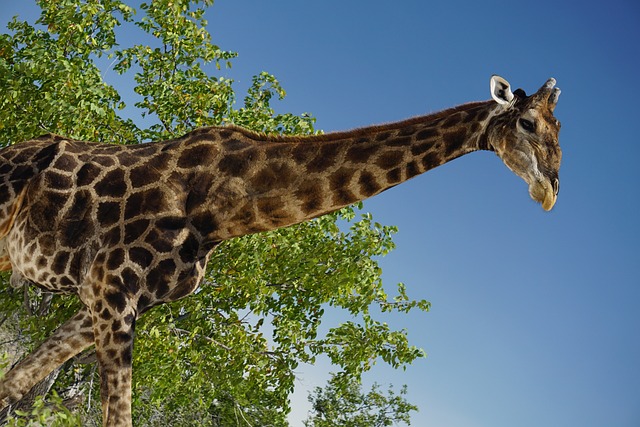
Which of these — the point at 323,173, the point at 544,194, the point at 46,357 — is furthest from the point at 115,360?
the point at 544,194

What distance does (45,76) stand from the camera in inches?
650

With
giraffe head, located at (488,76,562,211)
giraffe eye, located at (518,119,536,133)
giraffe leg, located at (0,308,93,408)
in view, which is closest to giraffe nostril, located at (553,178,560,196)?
giraffe head, located at (488,76,562,211)

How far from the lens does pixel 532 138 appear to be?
23.2 feet

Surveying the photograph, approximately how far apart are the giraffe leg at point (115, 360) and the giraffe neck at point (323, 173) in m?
1.12

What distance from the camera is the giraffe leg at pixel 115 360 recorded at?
6.82m

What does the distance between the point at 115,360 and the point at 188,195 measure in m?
1.59

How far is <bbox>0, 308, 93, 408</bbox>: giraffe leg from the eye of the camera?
293 inches

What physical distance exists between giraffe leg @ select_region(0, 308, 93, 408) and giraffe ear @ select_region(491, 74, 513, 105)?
4.28 m

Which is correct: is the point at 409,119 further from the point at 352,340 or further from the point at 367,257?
the point at 352,340

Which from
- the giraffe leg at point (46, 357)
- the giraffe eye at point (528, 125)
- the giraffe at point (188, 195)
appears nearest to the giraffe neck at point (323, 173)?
the giraffe at point (188, 195)

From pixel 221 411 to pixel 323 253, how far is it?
8.34 m

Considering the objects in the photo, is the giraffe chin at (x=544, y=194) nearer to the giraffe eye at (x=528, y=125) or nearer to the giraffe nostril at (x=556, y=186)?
the giraffe nostril at (x=556, y=186)

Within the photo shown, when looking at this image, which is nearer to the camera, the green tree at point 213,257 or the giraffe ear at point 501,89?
the giraffe ear at point 501,89

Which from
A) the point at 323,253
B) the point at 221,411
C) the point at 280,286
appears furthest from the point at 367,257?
the point at 221,411
